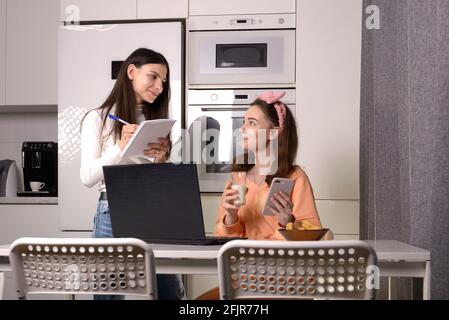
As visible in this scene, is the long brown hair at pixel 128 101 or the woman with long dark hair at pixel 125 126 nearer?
the woman with long dark hair at pixel 125 126

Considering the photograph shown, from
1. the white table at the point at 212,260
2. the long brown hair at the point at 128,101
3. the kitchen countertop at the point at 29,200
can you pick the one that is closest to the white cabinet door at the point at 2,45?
the kitchen countertop at the point at 29,200

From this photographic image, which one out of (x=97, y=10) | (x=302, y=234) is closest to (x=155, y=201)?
(x=302, y=234)

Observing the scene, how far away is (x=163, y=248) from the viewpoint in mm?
1790

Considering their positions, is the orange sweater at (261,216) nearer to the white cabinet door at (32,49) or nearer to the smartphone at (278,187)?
the smartphone at (278,187)

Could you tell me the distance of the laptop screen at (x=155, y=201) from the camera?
1.82 m

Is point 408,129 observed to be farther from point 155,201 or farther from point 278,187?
point 155,201

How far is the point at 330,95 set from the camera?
3.28 meters

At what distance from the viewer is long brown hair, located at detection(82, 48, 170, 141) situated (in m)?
2.46

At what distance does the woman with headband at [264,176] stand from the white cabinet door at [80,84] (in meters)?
1.12

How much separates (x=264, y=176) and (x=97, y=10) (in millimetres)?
1555

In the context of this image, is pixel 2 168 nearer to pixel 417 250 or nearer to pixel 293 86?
pixel 293 86

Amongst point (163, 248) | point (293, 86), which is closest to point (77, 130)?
point (293, 86)

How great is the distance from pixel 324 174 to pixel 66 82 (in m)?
1.44

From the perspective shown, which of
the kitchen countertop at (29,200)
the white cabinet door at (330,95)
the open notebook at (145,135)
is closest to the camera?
the open notebook at (145,135)
